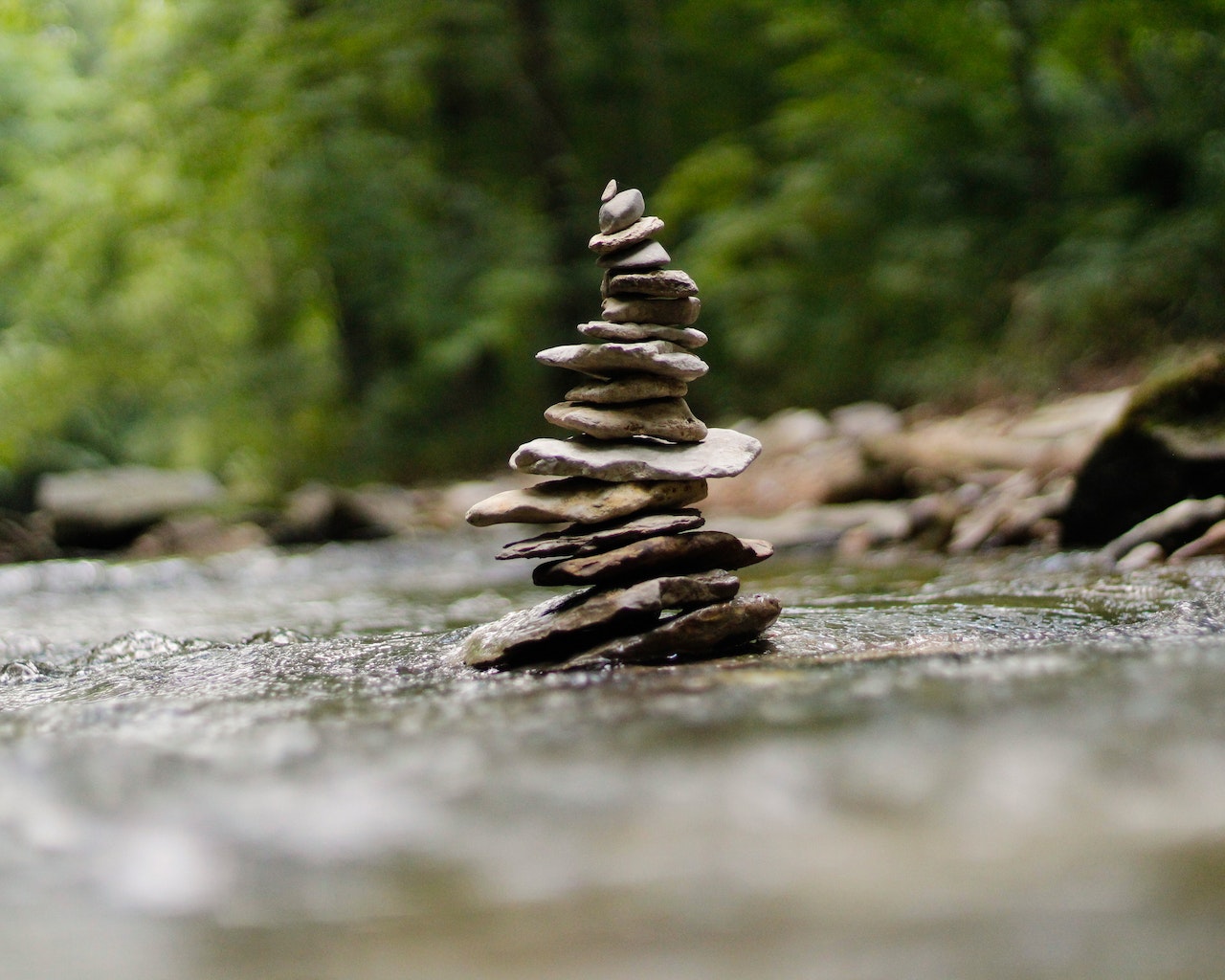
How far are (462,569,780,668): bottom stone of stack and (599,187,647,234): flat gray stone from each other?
117 cm

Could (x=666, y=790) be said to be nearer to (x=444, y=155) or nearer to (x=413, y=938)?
(x=413, y=938)

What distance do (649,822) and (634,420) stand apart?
196 centimetres

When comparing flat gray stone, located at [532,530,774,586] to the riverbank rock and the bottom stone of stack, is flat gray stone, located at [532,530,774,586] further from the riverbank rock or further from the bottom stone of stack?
the riverbank rock

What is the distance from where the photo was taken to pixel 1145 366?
838 cm

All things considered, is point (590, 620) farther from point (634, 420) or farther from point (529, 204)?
point (529, 204)

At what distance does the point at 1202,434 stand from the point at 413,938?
496 cm

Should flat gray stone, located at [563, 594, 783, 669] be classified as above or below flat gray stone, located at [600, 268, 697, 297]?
below

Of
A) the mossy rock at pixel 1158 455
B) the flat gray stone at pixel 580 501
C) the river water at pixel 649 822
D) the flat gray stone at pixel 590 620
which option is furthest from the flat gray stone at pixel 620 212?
the mossy rock at pixel 1158 455

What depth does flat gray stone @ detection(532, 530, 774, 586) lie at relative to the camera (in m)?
3.20

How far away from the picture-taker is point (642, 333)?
3.46 m

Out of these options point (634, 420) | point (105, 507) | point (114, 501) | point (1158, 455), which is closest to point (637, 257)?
point (634, 420)

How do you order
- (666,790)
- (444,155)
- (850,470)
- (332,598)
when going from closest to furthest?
(666,790) < (332,598) < (850,470) < (444,155)

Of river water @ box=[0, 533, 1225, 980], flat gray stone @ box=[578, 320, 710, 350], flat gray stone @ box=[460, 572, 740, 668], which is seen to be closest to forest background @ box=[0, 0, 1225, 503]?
flat gray stone @ box=[578, 320, 710, 350]

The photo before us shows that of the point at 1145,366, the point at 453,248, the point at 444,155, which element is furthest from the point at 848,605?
the point at 444,155
